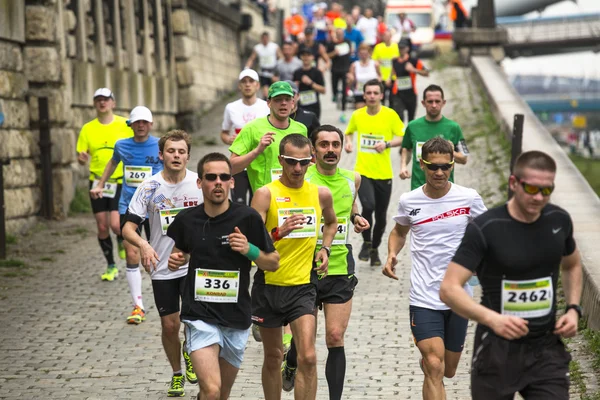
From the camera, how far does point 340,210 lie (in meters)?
8.28

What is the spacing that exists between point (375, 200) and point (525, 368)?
282 inches

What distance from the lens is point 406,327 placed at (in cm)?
1035

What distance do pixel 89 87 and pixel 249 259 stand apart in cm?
1204

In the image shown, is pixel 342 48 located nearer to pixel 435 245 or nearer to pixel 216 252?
pixel 435 245

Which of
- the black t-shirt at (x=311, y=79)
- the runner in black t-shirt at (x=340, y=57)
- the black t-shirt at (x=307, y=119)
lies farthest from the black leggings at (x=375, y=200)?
the runner in black t-shirt at (x=340, y=57)

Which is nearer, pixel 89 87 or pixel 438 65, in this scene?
pixel 89 87

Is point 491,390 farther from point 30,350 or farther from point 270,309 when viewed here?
point 30,350

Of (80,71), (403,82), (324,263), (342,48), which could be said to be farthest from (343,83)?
(324,263)

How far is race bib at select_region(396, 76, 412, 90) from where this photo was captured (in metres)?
20.0

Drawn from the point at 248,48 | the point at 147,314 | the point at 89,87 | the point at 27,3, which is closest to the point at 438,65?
the point at 248,48

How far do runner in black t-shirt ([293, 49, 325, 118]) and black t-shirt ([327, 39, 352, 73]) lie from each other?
726 centimetres

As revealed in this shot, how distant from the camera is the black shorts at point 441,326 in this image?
23.6ft

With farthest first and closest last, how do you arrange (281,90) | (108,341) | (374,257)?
(374,257)
(108,341)
(281,90)

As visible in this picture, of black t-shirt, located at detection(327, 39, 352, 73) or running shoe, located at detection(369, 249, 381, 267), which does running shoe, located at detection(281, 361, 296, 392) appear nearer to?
running shoe, located at detection(369, 249, 381, 267)
